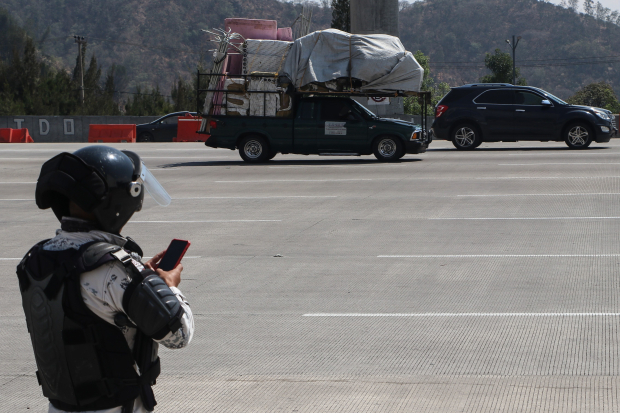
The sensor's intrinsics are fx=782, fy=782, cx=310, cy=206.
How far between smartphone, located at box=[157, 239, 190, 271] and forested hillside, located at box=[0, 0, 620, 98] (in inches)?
6036

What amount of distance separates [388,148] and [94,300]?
702 inches

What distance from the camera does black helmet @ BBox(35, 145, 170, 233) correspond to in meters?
2.32

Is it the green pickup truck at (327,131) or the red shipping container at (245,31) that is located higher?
the red shipping container at (245,31)

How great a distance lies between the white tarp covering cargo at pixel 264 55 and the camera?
2025cm

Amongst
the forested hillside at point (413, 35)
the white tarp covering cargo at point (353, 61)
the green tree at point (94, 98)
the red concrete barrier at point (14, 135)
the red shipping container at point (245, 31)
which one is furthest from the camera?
the forested hillside at point (413, 35)

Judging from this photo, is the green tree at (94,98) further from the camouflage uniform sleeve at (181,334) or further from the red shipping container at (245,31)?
the camouflage uniform sleeve at (181,334)

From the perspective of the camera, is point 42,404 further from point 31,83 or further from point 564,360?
point 31,83

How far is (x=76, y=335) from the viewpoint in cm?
228

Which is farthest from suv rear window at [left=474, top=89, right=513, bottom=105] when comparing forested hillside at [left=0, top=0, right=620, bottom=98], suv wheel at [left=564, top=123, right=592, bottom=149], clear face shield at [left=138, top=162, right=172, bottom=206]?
forested hillside at [left=0, top=0, right=620, bottom=98]

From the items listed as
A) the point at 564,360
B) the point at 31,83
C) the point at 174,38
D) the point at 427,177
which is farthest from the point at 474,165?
the point at 174,38

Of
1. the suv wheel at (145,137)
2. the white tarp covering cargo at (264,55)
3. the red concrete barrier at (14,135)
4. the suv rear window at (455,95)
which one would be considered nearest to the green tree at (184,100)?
the red concrete barrier at (14,135)

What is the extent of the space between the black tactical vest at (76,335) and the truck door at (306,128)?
57.0ft

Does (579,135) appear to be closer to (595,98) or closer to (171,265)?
(171,265)

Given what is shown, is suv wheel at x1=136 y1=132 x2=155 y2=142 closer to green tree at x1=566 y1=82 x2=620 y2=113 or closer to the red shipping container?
the red shipping container
